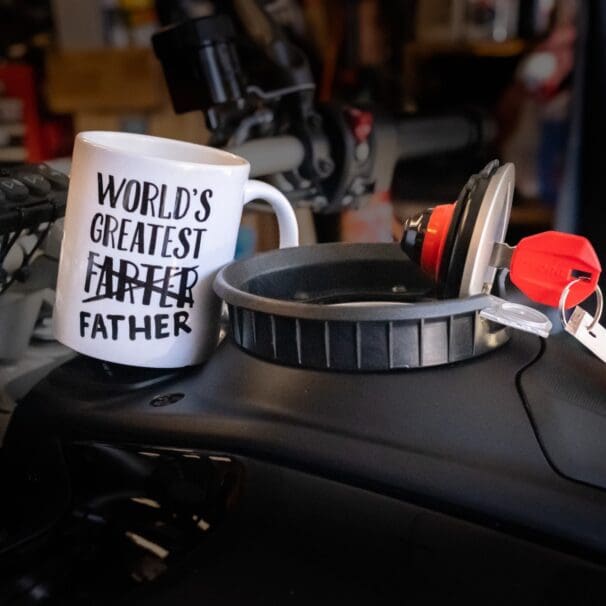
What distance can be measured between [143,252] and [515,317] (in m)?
0.19

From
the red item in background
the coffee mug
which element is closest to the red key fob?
the coffee mug

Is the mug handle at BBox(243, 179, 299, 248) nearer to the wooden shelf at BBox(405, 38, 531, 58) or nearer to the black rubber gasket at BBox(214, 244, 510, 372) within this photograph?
the black rubber gasket at BBox(214, 244, 510, 372)

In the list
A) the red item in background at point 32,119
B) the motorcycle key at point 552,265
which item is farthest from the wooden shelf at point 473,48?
the motorcycle key at point 552,265

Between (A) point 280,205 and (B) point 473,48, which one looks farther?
(B) point 473,48

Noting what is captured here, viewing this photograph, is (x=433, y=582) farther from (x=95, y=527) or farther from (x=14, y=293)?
(x=14, y=293)

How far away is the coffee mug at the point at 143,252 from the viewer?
15.8 inches

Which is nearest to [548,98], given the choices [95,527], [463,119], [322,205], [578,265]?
[463,119]

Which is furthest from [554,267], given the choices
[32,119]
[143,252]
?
[32,119]

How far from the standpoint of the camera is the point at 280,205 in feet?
1.65

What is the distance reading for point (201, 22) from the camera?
2.11 ft

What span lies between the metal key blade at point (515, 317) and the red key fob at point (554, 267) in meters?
0.01

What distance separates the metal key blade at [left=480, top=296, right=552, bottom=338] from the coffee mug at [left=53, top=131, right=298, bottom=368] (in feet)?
0.50

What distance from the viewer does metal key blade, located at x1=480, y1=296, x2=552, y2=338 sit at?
375 millimetres

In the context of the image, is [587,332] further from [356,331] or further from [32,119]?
[32,119]
